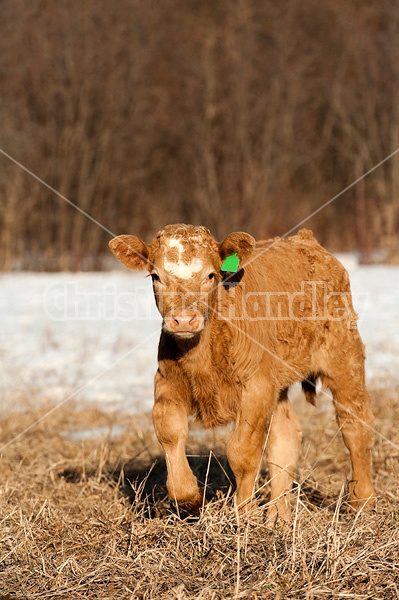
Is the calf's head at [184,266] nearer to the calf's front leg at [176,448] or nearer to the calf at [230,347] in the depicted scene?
the calf at [230,347]

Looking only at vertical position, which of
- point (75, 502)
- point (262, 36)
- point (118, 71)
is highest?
point (262, 36)

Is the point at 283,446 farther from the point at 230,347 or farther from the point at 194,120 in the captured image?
the point at 194,120

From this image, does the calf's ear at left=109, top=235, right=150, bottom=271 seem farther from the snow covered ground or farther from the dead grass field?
the snow covered ground

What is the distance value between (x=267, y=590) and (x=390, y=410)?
398 cm

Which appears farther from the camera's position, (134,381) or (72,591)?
(134,381)

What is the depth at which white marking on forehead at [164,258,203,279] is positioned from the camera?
417 centimetres

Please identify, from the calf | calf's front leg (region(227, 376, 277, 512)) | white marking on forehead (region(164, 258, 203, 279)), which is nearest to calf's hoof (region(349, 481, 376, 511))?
the calf

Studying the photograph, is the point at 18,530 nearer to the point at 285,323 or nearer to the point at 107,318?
the point at 285,323

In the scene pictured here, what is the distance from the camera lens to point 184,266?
419 cm

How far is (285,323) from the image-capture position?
4824mm

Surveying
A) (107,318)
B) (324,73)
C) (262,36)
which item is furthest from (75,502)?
(324,73)

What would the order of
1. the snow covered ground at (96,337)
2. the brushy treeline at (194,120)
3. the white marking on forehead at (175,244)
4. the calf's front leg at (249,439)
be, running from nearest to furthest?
the calf's front leg at (249,439) → the white marking on forehead at (175,244) → the snow covered ground at (96,337) → the brushy treeline at (194,120)

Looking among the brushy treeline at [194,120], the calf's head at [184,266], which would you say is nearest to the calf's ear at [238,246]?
the calf's head at [184,266]

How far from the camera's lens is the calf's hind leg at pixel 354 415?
5145 mm
